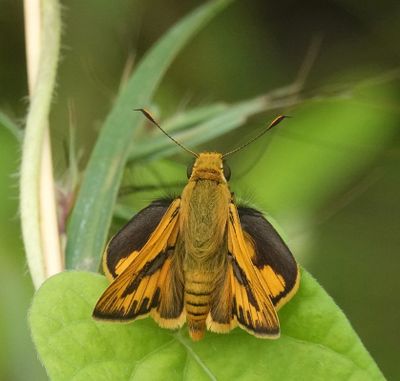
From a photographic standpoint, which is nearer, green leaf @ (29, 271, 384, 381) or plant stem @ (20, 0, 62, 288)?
green leaf @ (29, 271, 384, 381)

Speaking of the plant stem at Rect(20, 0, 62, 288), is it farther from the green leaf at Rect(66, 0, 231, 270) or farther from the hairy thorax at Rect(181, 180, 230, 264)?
the hairy thorax at Rect(181, 180, 230, 264)

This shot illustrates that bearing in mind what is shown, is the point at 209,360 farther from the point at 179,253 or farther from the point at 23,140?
the point at 23,140

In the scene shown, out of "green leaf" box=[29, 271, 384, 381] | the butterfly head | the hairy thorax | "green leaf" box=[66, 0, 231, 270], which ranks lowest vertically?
"green leaf" box=[29, 271, 384, 381]

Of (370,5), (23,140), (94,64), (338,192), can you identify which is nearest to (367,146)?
(338,192)

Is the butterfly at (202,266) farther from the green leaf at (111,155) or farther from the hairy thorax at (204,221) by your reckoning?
the green leaf at (111,155)

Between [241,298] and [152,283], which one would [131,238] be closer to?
[152,283]

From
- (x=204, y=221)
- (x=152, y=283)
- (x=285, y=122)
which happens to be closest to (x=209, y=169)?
(x=204, y=221)

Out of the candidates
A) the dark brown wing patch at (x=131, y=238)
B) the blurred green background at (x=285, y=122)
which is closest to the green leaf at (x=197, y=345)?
the dark brown wing patch at (x=131, y=238)

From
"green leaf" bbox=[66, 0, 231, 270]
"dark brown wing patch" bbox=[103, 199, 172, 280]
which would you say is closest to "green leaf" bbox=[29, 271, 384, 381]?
"dark brown wing patch" bbox=[103, 199, 172, 280]
